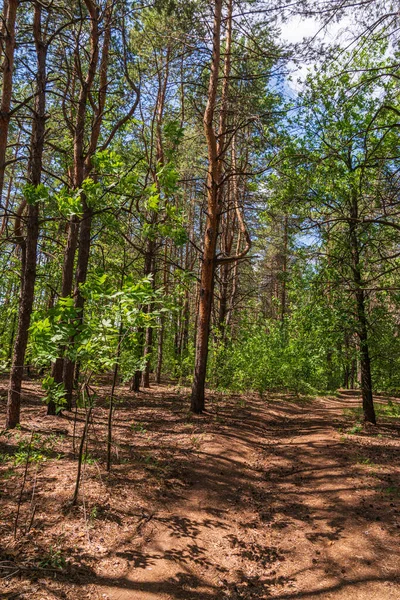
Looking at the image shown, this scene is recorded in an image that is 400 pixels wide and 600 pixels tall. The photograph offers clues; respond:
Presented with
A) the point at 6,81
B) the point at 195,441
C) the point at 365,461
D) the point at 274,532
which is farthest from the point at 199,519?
the point at 6,81

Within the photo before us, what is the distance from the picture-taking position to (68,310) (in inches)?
150

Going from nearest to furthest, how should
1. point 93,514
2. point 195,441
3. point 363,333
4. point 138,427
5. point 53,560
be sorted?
point 53,560 → point 93,514 → point 195,441 → point 138,427 → point 363,333

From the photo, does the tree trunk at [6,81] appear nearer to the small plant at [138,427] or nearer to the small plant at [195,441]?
the small plant at [138,427]

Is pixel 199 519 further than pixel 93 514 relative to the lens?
Yes

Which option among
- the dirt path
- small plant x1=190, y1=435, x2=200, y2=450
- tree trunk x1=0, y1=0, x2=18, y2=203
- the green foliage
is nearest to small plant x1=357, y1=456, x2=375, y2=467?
the dirt path

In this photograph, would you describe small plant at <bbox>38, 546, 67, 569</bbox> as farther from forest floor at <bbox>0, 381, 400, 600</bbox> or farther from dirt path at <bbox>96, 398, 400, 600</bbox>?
dirt path at <bbox>96, 398, 400, 600</bbox>

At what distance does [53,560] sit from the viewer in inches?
134

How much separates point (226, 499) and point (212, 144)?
347 inches

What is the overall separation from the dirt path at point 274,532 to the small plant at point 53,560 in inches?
19.5

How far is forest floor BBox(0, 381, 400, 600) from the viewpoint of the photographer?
3.45 metres

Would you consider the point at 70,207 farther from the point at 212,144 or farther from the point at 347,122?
the point at 347,122

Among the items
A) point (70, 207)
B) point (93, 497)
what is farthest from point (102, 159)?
point (93, 497)

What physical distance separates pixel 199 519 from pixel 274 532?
0.97 metres

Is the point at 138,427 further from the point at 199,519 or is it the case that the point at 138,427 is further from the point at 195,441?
the point at 199,519
